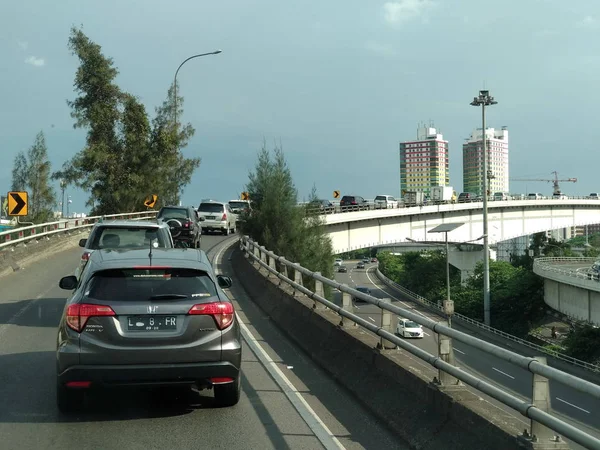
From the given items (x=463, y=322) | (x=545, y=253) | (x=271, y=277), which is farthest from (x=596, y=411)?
(x=545, y=253)

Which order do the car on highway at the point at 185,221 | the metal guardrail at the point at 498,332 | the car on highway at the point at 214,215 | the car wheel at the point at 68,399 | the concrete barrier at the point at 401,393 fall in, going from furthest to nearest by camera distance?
the car on highway at the point at 214,215, the metal guardrail at the point at 498,332, the car on highway at the point at 185,221, the car wheel at the point at 68,399, the concrete barrier at the point at 401,393

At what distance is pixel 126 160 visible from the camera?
62344 mm

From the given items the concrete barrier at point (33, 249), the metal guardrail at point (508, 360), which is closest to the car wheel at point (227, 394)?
the metal guardrail at point (508, 360)

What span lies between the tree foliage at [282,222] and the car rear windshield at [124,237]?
2190 centimetres

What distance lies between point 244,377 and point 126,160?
54.9m

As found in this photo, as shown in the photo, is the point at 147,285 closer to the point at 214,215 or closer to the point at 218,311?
the point at 218,311

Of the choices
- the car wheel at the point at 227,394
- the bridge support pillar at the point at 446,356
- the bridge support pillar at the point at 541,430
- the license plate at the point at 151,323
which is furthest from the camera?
the car wheel at the point at 227,394

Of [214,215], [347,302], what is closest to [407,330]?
[347,302]

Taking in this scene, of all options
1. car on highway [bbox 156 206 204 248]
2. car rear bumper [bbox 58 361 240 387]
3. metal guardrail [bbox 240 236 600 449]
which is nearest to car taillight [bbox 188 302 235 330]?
car rear bumper [bbox 58 361 240 387]

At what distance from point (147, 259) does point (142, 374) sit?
1206 mm

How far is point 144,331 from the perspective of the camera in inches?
281

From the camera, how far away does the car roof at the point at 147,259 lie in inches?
294

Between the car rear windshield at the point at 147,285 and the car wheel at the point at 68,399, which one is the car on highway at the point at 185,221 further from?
the car rear windshield at the point at 147,285

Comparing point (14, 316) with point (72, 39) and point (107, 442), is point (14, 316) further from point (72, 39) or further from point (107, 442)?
point (72, 39)
